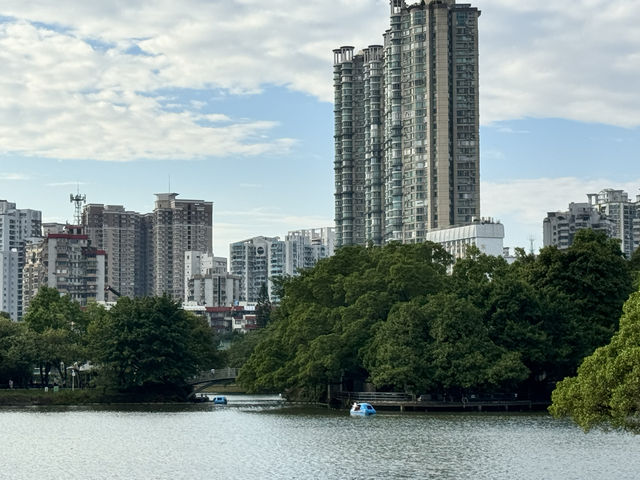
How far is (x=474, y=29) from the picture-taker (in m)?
146

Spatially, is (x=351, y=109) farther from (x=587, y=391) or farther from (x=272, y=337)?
(x=587, y=391)

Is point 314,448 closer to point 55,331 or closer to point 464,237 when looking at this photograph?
point 55,331

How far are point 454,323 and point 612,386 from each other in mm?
37449

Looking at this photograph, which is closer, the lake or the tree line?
the lake

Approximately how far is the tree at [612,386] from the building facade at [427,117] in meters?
107

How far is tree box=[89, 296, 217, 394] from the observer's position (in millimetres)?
90500

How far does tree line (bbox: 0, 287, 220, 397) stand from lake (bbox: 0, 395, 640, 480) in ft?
44.0

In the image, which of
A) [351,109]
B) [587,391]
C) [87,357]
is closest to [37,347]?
[87,357]

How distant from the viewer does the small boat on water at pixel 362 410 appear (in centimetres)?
7561

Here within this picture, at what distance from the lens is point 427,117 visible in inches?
5719

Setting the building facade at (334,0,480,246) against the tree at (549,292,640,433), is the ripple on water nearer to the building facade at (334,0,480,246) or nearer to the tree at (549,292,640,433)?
the tree at (549,292,640,433)

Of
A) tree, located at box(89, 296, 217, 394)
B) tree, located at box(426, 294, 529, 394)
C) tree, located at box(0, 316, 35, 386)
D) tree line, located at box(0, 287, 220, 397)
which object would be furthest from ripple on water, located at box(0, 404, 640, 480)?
tree, located at box(0, 316, 35, 386)

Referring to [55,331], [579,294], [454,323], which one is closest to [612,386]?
[454,323]

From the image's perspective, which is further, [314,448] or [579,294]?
[579,294]
